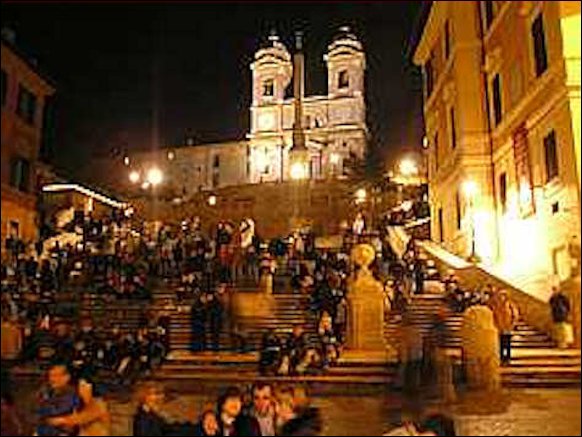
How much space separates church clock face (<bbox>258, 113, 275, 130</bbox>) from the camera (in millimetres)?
81062

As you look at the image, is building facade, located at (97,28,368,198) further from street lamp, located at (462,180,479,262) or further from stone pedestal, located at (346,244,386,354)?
stone pedestal, located at (346,244,386,354)

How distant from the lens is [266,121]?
8138 centimetres

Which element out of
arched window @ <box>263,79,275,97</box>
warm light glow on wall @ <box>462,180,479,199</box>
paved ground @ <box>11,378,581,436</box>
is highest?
arched window @ <box>263,79,275,97</box>

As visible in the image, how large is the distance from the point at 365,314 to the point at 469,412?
4.57 meters

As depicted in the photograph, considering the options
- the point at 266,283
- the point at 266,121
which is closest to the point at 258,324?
the point at 266,283

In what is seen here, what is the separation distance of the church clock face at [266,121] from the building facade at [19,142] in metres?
71.9

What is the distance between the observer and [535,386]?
39.4 ft

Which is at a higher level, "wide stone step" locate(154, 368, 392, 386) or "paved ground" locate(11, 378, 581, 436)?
"wide stone step" locate(154, 368, 392, 386)

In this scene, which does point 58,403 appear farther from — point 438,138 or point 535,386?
point 438,138

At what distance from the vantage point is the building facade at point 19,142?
27.5 feet

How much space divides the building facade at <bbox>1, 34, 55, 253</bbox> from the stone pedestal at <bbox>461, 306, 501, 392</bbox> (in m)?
6.67

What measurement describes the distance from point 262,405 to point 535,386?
19.2 ft

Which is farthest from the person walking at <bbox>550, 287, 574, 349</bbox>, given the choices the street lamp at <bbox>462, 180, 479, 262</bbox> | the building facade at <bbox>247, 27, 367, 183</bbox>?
the building facade at <bbox>247, 27, 367, 183</bbox>

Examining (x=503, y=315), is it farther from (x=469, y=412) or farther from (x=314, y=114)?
(x=314, y=114)
